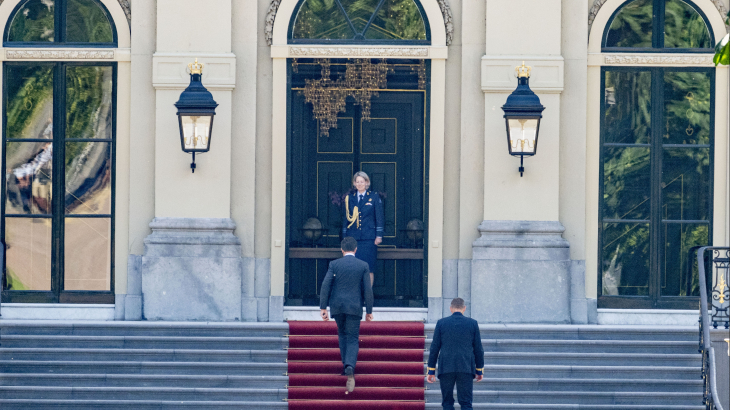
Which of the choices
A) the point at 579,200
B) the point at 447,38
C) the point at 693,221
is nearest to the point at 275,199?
the point at 447,38

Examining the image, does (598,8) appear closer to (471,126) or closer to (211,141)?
(471,126)

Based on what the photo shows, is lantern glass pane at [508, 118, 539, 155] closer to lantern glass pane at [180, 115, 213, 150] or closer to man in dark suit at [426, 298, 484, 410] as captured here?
man in dark suit at [426, 298, 484, 410]

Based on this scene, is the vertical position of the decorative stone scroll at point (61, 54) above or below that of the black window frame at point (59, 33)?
below

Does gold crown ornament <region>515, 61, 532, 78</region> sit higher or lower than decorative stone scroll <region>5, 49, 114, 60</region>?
lower

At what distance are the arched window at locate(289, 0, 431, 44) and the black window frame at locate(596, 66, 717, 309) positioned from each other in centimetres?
269

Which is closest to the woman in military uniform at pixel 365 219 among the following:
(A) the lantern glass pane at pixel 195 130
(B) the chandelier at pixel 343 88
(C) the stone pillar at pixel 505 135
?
(B) the chandelier at pixel 343 88

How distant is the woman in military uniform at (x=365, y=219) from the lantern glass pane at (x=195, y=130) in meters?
2.00

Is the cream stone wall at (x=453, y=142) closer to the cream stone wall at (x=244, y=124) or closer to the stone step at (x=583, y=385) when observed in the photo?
the stone step at (x=583, y=385)

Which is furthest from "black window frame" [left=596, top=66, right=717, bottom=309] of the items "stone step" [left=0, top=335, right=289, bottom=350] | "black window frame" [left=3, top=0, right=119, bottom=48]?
"black window frame" [left=3, top=0, right=119, bottom=48]

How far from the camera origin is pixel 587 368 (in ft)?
38.4

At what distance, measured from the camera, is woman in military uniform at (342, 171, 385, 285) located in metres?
12.9

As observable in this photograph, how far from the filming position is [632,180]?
524 inches

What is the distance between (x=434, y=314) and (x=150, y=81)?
4.86 meters

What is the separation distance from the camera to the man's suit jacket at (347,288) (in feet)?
36.2
